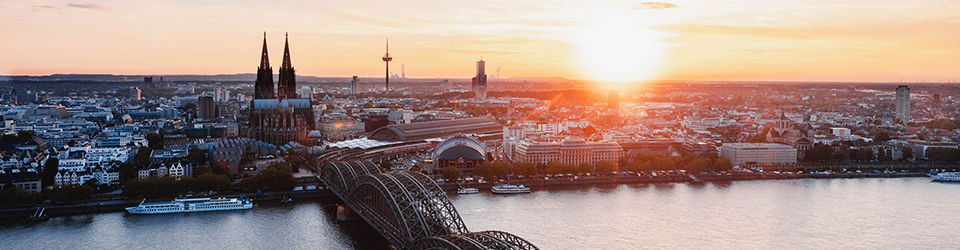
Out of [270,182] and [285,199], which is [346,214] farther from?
[270,182]

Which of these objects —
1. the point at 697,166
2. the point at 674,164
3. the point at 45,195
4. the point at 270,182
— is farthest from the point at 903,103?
the point at 45,195

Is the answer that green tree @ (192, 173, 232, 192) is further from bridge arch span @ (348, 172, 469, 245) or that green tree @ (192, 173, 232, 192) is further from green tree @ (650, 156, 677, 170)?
green tree @ (650, 156, 677, 170)

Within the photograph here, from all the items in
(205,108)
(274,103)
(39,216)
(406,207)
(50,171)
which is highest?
(274,103)

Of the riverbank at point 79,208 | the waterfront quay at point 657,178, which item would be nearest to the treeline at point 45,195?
the riverbank at point 79,208

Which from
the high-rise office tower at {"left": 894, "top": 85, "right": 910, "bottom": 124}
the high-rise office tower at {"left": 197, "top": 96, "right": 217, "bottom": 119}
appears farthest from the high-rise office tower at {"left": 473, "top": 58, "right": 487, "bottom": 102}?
the high-rise office tower at {"left": 894, "top": 85, "right": 910, "bottom": 124}

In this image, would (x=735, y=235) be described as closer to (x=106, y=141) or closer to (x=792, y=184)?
(x=792, y=184)

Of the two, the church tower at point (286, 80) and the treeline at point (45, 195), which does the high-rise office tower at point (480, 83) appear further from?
the treeline at point (45, 195)
